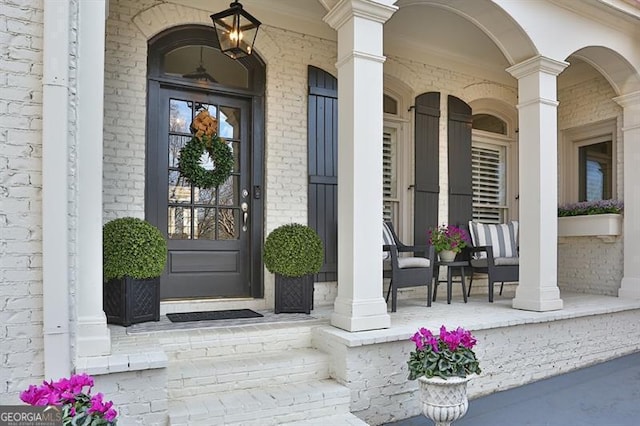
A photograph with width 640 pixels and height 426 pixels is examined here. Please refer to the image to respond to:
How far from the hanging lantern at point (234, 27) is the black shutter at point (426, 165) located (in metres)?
2.40

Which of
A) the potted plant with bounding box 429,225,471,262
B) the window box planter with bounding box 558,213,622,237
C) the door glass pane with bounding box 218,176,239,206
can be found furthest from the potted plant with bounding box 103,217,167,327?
the window box planter with bounding box 558,213,622,237

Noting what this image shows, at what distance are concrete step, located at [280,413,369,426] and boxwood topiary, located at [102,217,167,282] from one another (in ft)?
4.70

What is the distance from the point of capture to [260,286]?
14.3 ft

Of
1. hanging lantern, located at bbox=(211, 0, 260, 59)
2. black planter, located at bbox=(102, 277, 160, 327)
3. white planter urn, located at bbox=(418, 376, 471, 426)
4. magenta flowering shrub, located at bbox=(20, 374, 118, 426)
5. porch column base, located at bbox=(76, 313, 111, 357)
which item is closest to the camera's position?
magenta flowering shrub, located at bbox=(20, 374, 118, 426)

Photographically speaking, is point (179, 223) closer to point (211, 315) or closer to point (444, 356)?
point (211, 315)

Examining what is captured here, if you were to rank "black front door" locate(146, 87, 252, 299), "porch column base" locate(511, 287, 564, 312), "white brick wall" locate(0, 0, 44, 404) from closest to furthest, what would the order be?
"white brick wall" locate(0, 0, 44, 404), "black front door" locate(146, 87, 252, 299), "porch column base" locate(511, 287, 564, 312)

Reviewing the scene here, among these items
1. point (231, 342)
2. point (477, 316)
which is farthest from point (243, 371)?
point (477, 316)

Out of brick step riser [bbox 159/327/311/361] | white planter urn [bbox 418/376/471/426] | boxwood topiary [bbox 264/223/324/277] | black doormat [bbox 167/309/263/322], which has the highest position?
boxwood topiary [bbox 264/223/324/277]

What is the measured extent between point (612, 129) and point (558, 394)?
3.87 metres

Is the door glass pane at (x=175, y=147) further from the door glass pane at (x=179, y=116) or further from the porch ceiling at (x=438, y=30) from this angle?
the porch ceiling at (x=438, y=30)

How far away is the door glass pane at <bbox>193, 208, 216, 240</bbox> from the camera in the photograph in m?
4.21

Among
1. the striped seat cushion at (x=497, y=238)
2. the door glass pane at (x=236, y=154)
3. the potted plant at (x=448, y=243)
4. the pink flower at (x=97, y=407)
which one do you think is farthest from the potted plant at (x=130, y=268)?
the striped seat cushion at (x=497, y=238)

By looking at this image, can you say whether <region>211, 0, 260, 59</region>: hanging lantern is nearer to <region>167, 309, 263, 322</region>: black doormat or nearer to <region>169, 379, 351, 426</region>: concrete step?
<region>167, 309, 263, 322</region>: black doormat

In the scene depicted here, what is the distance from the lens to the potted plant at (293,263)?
12.6ft
